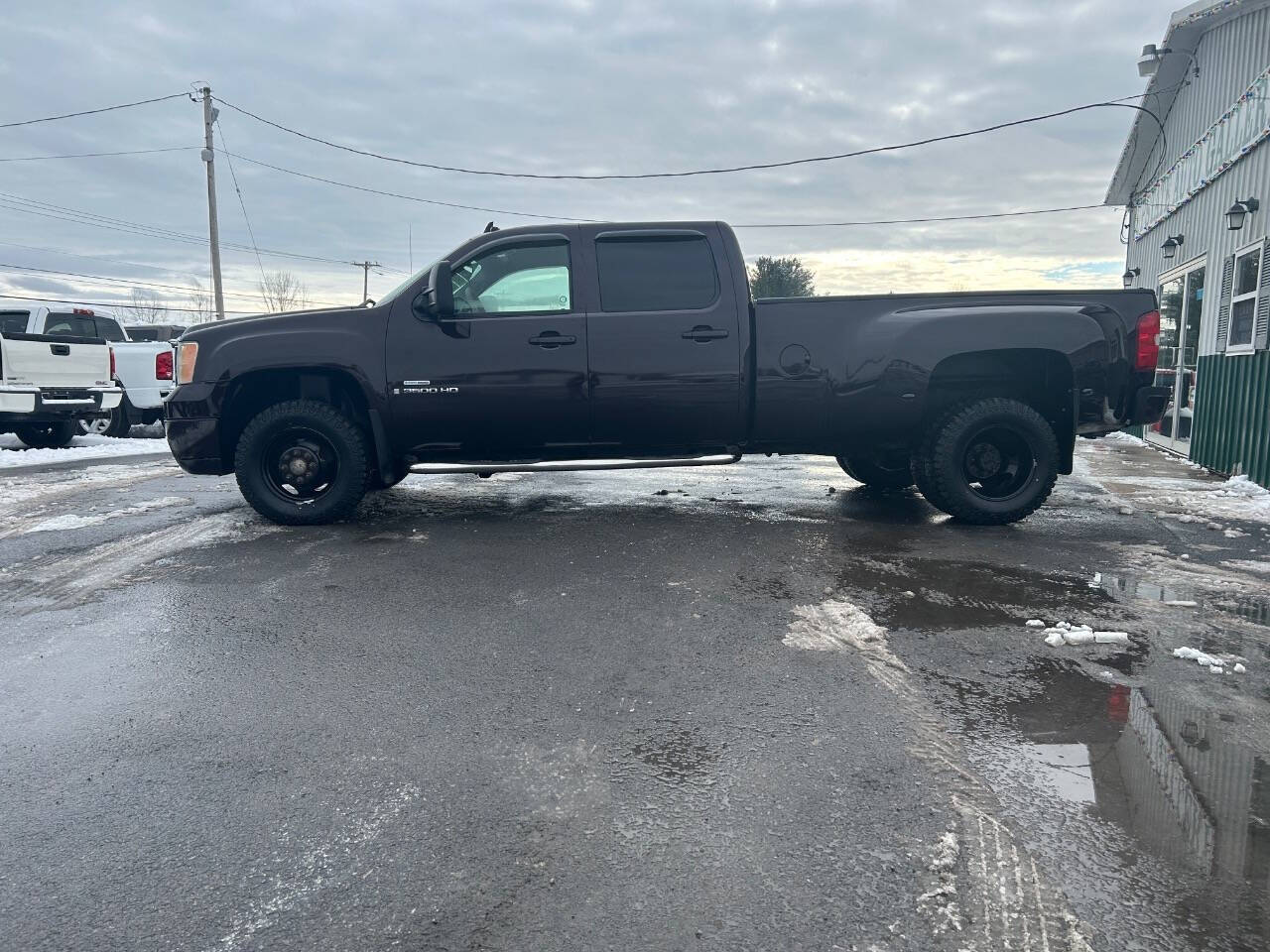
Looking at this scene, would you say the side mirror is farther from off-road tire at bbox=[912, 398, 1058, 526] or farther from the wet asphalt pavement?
off-road tire at bbox=[912, 398, 1058, 526]

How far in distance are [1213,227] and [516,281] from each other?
9812mm

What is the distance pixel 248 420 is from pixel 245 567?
170 cm

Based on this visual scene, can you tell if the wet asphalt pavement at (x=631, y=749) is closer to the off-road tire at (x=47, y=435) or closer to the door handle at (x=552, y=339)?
the door handle at (x=552, y=339)

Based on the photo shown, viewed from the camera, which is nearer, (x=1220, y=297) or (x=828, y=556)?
(x=828, y=556)

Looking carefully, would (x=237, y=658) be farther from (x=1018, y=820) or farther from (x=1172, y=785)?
(x=1172, y=785)

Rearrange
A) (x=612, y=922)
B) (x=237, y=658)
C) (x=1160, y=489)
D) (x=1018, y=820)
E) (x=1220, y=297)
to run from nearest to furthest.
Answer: (x=612, y=922) < (x=1018, y=820) < (x=237, y=658) < (x=1160, y=489) < (x=1220, y=297)

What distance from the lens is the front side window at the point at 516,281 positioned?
20.3 feet

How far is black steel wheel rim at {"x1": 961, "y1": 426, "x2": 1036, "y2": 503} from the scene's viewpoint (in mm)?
6375

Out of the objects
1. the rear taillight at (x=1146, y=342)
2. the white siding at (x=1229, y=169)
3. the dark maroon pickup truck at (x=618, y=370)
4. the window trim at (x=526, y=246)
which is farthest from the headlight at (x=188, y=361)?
the white siding at (x=1229, y=169)

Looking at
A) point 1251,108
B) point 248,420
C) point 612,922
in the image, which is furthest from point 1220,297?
point 612,922

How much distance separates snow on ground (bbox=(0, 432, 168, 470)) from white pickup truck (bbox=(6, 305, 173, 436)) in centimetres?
36

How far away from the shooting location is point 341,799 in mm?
2500

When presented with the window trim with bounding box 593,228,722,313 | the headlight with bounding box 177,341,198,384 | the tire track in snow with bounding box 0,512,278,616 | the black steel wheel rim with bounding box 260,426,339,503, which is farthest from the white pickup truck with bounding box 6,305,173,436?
the window trim with bounding box 593,228,722,313

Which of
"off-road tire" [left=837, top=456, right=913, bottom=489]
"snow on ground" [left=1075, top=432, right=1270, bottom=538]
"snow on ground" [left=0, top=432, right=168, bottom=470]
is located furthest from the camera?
"snow on ground" [left=0, top=432, right=168, bottom=470]
